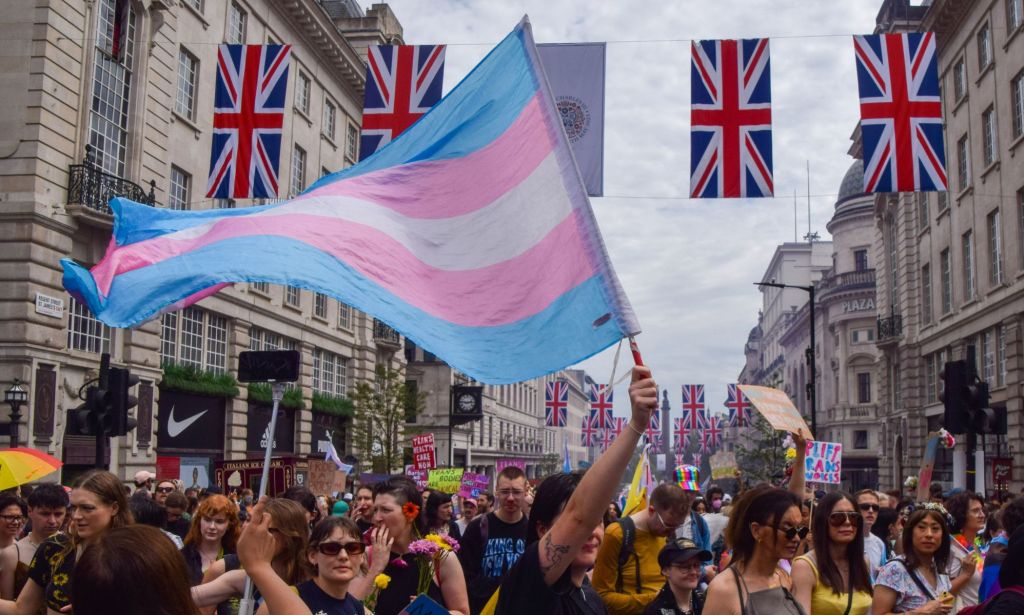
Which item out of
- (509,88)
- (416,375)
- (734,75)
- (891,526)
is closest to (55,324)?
(734,75)

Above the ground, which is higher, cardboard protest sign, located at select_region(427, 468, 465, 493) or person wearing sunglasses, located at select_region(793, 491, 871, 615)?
person wearing sunglasses, located at select_region(793, 491, 871, 615)

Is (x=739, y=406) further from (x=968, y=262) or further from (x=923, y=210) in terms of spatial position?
(x=968, y=262)

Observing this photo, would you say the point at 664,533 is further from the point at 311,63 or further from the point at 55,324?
the point at 311,63

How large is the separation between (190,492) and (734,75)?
404 inches

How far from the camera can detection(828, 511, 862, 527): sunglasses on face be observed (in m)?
6.06

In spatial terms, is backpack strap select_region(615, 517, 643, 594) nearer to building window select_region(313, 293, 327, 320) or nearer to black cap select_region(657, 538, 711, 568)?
black cap select_region(657, 538, 711, 568)

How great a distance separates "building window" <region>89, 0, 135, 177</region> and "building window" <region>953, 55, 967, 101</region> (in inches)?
1006

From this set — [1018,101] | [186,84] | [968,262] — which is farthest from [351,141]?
[1018,101]

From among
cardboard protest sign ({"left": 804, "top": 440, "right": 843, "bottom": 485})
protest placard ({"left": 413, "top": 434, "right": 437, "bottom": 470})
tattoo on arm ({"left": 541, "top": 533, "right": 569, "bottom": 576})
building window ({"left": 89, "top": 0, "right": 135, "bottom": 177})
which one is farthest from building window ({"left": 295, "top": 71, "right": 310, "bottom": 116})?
tattoo on arm ({"left": 541, "top": 533, "right": 569, "bottom": 576})

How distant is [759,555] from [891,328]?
137ft

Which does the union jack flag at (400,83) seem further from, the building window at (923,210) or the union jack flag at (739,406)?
the union jack flag at (739,406)

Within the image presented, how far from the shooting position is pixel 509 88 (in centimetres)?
546

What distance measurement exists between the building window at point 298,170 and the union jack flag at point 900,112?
23.2m

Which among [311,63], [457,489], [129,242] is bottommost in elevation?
[457,489]
